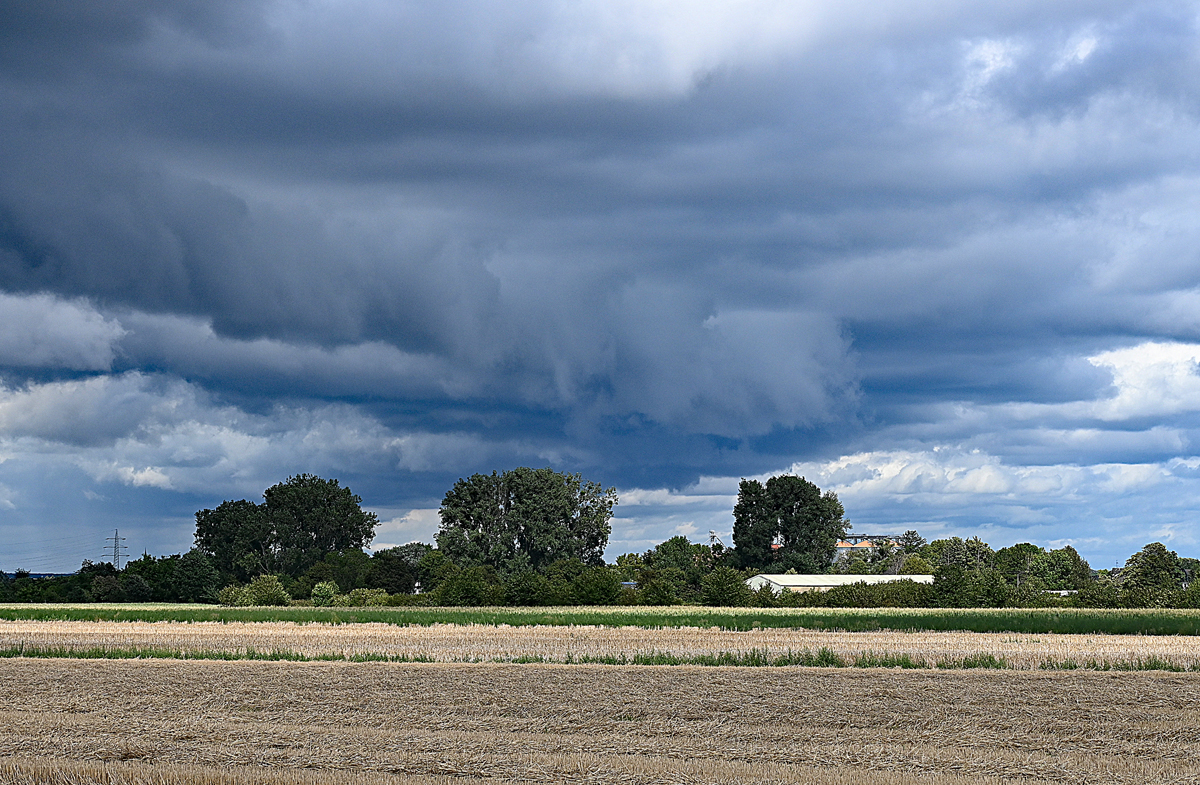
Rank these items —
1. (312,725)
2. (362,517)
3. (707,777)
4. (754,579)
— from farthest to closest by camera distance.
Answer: (362,517) → (754,579) → (312,725) → (707,777)

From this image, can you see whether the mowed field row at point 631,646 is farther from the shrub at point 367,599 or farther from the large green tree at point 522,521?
the large green tree at point 522,521

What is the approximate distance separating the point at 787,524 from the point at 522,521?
3936 centimetres

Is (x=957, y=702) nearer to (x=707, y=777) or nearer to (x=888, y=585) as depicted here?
(x=707, y=777)

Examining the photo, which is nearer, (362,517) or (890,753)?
(890,753)

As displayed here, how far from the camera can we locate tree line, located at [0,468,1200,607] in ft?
275

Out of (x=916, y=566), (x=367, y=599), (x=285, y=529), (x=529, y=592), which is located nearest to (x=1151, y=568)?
(x=916, y=566)

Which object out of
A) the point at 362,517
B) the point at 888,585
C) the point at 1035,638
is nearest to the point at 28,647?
the point at 1035,638

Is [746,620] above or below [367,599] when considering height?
below

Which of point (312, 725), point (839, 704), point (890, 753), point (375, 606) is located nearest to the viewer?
point (890, 753)

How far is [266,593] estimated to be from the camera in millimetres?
92125

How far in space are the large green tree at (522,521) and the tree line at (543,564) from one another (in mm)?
162

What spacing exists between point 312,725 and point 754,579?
329 ft

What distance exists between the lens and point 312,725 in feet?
68.0

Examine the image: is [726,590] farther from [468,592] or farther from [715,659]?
[715,659]
